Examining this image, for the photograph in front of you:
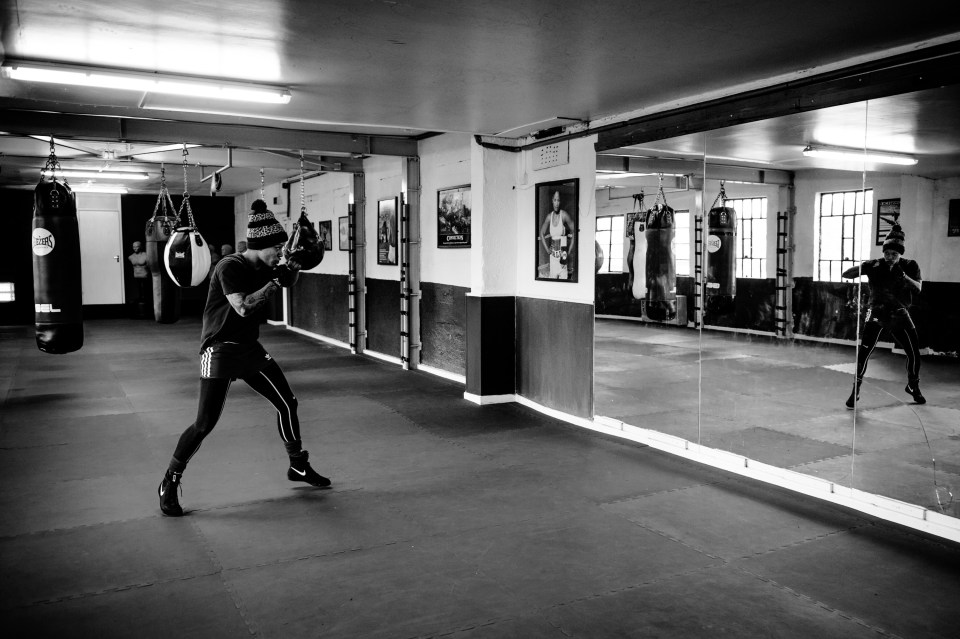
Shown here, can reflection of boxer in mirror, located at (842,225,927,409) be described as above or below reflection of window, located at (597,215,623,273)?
below

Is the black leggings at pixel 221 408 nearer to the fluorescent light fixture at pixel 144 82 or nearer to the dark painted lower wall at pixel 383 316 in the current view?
the fluorescent light fixture at pixel 144 82

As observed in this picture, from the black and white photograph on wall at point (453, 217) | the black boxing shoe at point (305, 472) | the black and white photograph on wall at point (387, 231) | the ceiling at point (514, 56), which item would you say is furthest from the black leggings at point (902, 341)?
the black and white photograph on wall at point (387, 231)

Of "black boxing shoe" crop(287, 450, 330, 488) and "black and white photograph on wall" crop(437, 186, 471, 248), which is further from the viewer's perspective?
"black and white photograph on wall" crop(437, 186, 471, 248)

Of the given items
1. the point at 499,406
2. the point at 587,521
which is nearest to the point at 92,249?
the point at 499,406

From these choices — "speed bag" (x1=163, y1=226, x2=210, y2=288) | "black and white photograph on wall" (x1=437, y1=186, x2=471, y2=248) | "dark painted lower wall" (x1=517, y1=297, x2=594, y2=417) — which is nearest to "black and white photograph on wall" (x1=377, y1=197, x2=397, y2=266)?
"black and white photograph on wall" (x1=437, y1=186, x2=471, y2=248)

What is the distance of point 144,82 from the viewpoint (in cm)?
485

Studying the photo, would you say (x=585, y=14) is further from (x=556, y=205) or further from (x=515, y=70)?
(x=556, y=205)

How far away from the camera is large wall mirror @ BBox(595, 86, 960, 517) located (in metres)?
4.18

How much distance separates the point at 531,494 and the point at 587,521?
0.55 meters

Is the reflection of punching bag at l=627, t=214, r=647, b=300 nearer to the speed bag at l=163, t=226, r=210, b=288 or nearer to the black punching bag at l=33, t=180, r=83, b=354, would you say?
the speed bag at l=163, t=226, r=210, b=288

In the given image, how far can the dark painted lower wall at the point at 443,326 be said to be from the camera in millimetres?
8664

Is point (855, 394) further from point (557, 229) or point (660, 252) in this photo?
point (557, 229)

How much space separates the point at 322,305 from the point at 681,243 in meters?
8.23

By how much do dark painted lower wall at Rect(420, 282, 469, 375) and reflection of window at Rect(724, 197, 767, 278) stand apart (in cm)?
319
